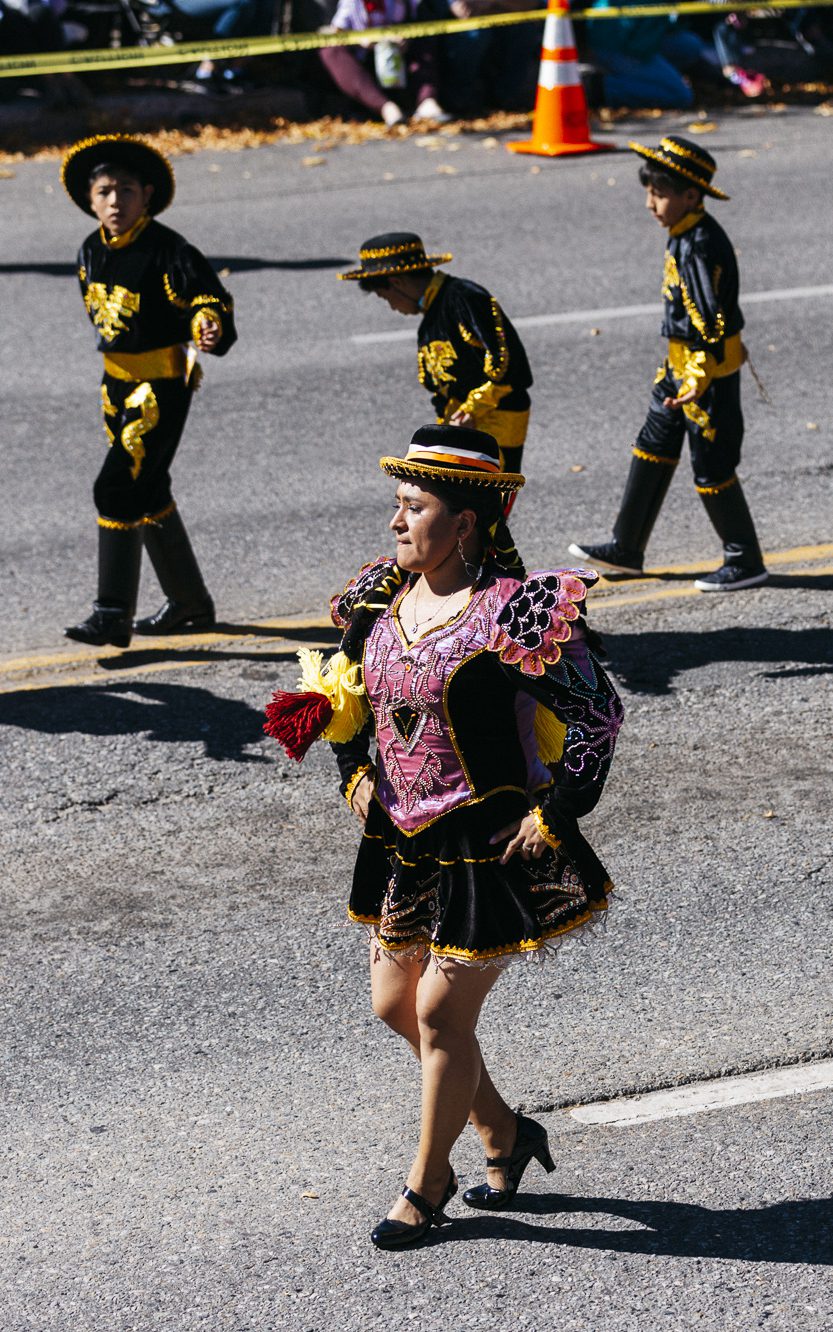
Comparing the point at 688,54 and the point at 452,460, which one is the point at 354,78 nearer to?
the point at 688,54

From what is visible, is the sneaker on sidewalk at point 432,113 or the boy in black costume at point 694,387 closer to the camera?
the boy in black costume at point 694,387

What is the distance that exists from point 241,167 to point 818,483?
7.80m

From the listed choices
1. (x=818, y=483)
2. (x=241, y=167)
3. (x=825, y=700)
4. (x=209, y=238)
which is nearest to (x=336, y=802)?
(x=825, y=700)

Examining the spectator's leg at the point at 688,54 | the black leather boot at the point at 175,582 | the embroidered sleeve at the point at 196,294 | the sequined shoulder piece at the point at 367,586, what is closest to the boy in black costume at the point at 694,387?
the black leather boot at the point at 175,582

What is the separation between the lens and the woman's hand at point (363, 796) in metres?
4.66

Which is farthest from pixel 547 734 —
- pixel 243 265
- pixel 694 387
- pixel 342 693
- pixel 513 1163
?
pixel 243 265

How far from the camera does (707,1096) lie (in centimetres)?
518

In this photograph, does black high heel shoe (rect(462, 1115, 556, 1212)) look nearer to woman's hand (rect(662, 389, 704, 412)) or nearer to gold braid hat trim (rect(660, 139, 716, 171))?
woman's hand (rect(662, 389, 704, 412))

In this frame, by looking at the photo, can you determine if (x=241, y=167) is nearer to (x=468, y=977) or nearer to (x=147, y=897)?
(x=147, y=897)

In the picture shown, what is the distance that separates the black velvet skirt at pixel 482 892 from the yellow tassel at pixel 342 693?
29 centimetres

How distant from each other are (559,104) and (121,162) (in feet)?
28.8

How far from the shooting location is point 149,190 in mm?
8031

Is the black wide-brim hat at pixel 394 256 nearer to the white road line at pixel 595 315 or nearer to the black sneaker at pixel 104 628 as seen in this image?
the black sneaker at pixel 104 628

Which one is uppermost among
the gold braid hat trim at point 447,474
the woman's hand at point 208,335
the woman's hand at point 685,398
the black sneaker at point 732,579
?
the gold braid hat trim at point 447,474
